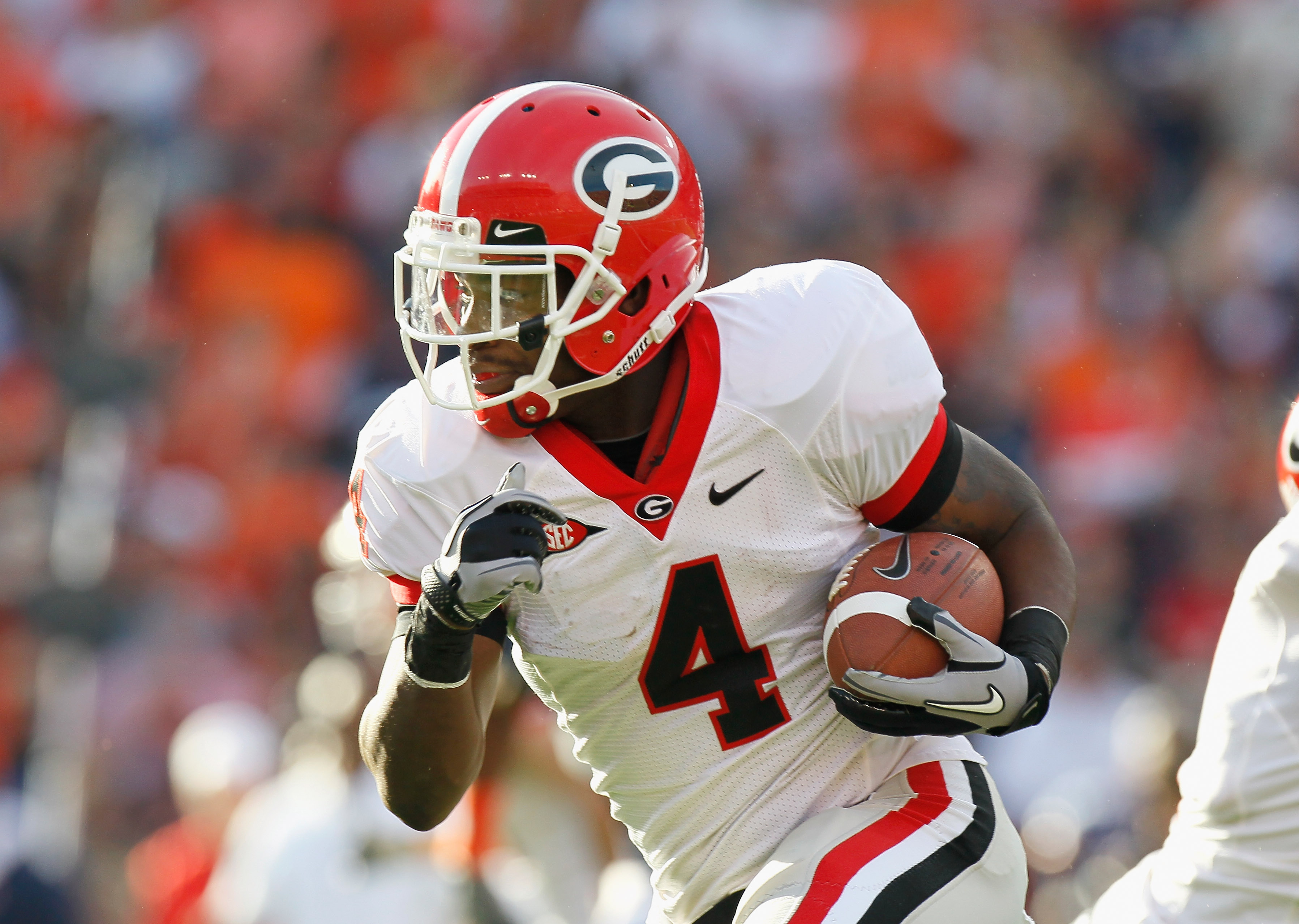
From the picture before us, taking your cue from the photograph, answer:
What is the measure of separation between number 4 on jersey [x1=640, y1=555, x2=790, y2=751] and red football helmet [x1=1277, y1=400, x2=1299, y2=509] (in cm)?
97

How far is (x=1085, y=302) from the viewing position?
7262 mm

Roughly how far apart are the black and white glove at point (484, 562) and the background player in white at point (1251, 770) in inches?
45.8

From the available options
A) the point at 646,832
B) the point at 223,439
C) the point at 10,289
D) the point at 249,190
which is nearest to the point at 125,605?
the point at 223,439

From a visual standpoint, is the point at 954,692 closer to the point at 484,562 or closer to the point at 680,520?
the point at 680,520

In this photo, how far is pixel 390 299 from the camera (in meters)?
7.27

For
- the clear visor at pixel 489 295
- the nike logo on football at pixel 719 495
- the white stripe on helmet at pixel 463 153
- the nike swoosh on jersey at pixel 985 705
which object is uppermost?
the white stripe on helmet at pixel 463 153

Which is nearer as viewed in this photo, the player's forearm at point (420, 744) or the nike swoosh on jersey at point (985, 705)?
the nike swoosh on jersey at point (985, 705)

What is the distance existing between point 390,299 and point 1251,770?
5237 mm

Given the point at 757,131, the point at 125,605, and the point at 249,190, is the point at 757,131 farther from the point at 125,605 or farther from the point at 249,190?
the point at 125,605

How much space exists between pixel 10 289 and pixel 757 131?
Answer: 3491 mm

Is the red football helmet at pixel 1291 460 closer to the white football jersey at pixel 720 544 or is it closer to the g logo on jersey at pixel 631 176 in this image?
the white football jersey at pixel 720 544

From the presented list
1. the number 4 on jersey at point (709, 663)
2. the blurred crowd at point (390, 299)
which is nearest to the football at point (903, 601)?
the number 4 on jersey at point (709, 663)

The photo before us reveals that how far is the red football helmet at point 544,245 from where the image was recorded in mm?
2600

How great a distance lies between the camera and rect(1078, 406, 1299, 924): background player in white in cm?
262
